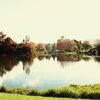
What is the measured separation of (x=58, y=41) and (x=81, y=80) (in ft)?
319

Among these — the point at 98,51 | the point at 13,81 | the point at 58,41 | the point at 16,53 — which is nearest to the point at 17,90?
the point at 13,81

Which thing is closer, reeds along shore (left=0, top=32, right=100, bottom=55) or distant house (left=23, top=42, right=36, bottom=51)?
reeds along shore (left=0, top=32, right=100, bottom=55)

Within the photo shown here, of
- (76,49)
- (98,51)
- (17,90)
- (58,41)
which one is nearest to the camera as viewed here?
(17,90)

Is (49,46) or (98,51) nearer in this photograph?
(98,51)

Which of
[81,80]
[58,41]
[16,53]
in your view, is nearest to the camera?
[81,80]

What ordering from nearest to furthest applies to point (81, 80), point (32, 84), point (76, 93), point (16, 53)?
point (76, 93), point (32, 84), point (81, 80), point (16, 53)

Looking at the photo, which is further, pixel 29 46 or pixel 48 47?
pixel 48 47

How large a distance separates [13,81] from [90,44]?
87673mm

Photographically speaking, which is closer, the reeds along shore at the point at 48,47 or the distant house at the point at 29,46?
the reeds along shore at the point at 48,47

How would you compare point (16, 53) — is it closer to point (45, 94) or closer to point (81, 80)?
point (81, 80)

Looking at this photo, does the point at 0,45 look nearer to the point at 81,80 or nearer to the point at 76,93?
the point at 81,80

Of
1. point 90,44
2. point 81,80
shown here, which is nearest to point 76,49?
point 90,44

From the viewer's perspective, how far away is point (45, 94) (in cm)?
1855

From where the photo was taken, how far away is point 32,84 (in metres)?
29.5
